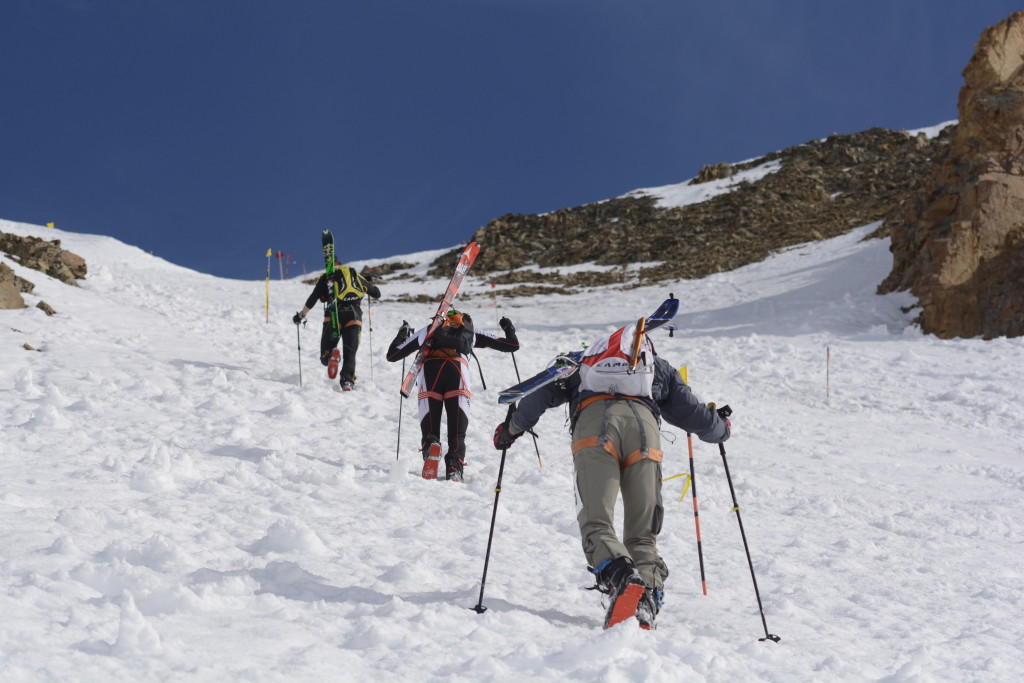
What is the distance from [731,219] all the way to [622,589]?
50659mm

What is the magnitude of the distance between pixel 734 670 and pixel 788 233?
139ft

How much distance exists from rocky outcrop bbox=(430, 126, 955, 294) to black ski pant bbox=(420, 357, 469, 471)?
27585 millimetres

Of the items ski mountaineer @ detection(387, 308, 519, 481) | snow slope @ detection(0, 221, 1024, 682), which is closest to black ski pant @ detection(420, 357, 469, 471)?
ski mountaineer @ detection(387, 308, 519, 481)

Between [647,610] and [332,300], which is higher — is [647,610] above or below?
below

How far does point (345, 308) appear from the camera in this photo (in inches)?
430

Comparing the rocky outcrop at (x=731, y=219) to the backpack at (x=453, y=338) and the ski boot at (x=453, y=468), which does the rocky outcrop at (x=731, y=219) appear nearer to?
the backpack at (x=453, y=338)

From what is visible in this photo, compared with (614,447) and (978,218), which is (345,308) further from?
(978,218)

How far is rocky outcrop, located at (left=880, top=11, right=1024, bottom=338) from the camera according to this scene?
1781 cm

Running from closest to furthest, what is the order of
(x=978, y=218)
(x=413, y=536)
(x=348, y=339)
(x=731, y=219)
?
(x=413, y=536)
(x=348, y=339)
(x=978, y=218)
(x=731, y=219)

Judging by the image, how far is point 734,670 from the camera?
3.36 meters

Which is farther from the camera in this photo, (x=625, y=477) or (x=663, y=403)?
(x=663, y=403)

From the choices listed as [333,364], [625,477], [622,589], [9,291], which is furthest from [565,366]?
[9,291]

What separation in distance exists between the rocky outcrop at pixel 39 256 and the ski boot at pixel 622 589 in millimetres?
17157

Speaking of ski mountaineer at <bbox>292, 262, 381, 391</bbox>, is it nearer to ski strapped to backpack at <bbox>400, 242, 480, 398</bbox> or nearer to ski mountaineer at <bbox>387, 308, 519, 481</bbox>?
ski strapped to backpack at <bbox>400, 242, 480, 398</bbox>
